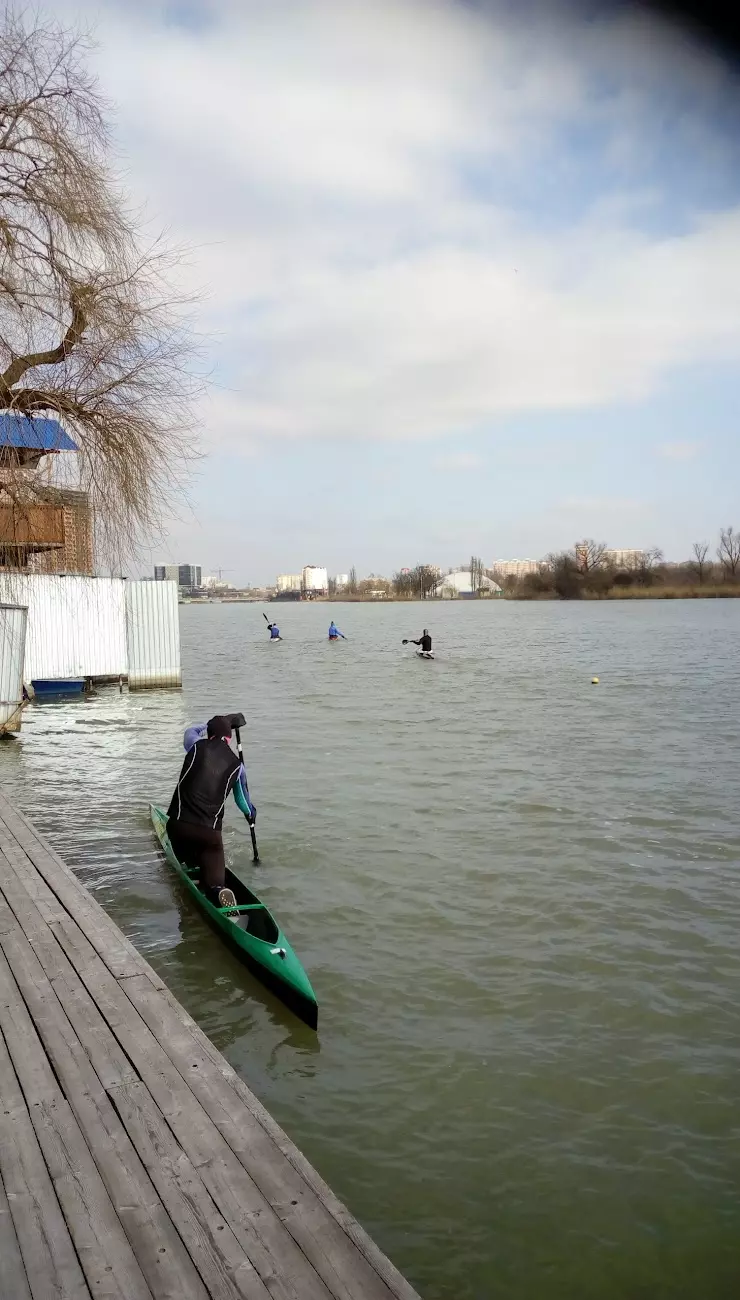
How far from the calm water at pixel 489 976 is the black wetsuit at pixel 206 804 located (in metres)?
0.67

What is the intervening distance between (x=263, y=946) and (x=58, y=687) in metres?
19.4

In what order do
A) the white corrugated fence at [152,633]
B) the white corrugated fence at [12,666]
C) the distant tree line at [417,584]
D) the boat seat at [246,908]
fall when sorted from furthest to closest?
1. the distant tree line at [417,584]
2. the white corrugated fence at [152,633]
3. the white corrugated fence at [12,666]
4. the boat seat at [246,908]

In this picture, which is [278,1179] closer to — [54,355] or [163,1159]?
[163,1159]

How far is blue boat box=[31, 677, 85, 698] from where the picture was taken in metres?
24.2

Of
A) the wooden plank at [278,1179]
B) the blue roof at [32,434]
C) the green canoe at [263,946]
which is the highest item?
the blue roof at [32,434]

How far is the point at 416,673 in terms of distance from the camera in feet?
110

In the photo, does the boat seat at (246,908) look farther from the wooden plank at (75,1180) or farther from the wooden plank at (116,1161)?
the wooden plank at (75,1180)

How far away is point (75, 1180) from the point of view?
132 inches

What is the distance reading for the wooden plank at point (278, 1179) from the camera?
2.89 metres

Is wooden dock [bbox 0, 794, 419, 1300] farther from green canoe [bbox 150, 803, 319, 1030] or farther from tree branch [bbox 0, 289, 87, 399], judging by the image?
tree branch [bbox 0, 289, 87, 399]

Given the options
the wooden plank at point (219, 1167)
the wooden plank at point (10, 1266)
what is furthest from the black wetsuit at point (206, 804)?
the wooden plank at point (10, 1266)

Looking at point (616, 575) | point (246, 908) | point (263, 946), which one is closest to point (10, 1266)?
point (263, 946)

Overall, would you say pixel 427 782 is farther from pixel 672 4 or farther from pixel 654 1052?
pixel 672 4

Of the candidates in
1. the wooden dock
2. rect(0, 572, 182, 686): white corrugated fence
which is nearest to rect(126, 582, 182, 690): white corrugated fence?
rect(0, 572, 182, 686): white corrugated fence
